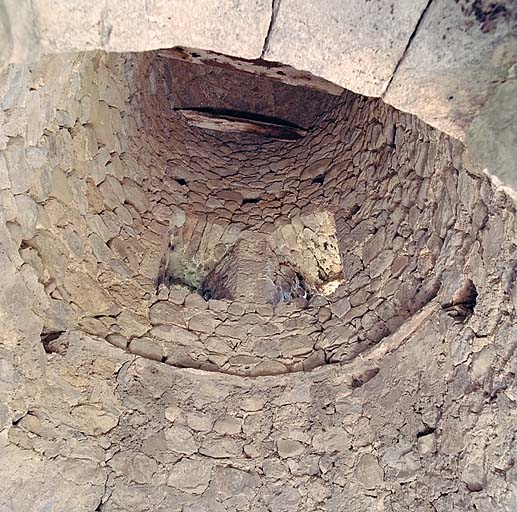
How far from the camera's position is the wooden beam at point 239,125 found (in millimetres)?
5449

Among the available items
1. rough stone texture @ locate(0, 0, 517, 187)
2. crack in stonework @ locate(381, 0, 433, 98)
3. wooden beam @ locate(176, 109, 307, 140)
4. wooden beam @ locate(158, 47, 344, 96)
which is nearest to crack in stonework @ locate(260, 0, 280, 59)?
rough stone texture @ locate(0, 0, 517, 187)

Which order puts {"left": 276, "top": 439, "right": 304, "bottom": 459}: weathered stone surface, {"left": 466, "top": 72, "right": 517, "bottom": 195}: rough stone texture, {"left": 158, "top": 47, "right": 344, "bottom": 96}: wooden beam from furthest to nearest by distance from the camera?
{"left": 158, "top": 47, "right": 344, "bottom": 96}: wooden beam < {"left": 276, "top": 439, "right": 304, "bottom": 459}: weathered stone surface < {"left": 466, "top": 72, "right": 517, "bottom": 195}: rough stone texture

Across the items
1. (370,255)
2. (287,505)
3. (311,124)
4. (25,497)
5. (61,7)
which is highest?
(311,124)

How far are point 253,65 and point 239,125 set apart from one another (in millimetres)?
1001

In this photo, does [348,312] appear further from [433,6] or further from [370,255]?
[433,6]

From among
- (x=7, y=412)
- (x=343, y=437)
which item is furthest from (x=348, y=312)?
(x=7, y=412)

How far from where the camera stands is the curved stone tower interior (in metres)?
2.54

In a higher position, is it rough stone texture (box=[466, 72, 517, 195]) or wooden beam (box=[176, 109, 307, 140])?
wooden beam (box=[176, 109, 307, 140])

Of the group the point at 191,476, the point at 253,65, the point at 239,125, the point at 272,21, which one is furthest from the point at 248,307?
the point at 272,21

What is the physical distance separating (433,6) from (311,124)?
3765mm

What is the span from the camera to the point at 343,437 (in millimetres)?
3363

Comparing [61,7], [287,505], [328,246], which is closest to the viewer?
[61,7]

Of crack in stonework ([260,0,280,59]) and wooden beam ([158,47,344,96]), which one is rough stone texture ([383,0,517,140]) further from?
wooden beam ([158,47,344,96])

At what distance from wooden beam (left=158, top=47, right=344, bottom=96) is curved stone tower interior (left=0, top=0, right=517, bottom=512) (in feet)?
0.14
